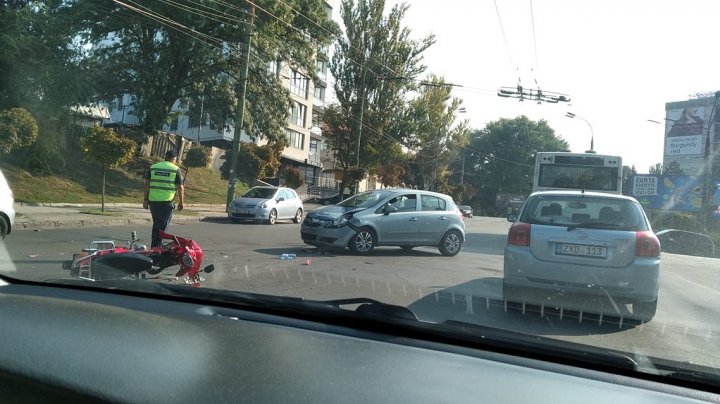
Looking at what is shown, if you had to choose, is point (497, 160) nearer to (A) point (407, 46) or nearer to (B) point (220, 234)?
(A) point (407, 46)

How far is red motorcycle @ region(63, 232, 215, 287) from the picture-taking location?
5258mm

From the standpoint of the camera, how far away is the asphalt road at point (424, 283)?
5957 millimetres

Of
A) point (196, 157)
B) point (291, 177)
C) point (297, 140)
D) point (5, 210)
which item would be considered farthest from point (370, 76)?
point (5, 210)

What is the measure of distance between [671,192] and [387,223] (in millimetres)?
35115

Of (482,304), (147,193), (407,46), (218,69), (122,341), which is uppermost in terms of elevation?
(407,46)

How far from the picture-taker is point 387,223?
12586mm

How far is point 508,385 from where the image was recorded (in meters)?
2.15

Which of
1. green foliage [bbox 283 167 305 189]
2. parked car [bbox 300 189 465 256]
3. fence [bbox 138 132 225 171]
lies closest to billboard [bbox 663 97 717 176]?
green foliage [bbox 283 167 305 189]

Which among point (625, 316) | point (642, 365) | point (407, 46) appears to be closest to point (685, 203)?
point (407, 46)

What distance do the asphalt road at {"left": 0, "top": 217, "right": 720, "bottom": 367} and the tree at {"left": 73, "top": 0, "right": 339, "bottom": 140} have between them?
47.6 ft

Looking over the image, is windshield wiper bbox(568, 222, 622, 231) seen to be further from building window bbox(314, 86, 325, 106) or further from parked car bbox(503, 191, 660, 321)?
building window bbox(314, 86, 325, 106)

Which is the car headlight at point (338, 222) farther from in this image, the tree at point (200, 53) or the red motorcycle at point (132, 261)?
the tree at point (200, 53)

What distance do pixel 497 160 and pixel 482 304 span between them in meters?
69.9

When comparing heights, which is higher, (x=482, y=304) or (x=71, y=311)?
(x=71, y=311)
